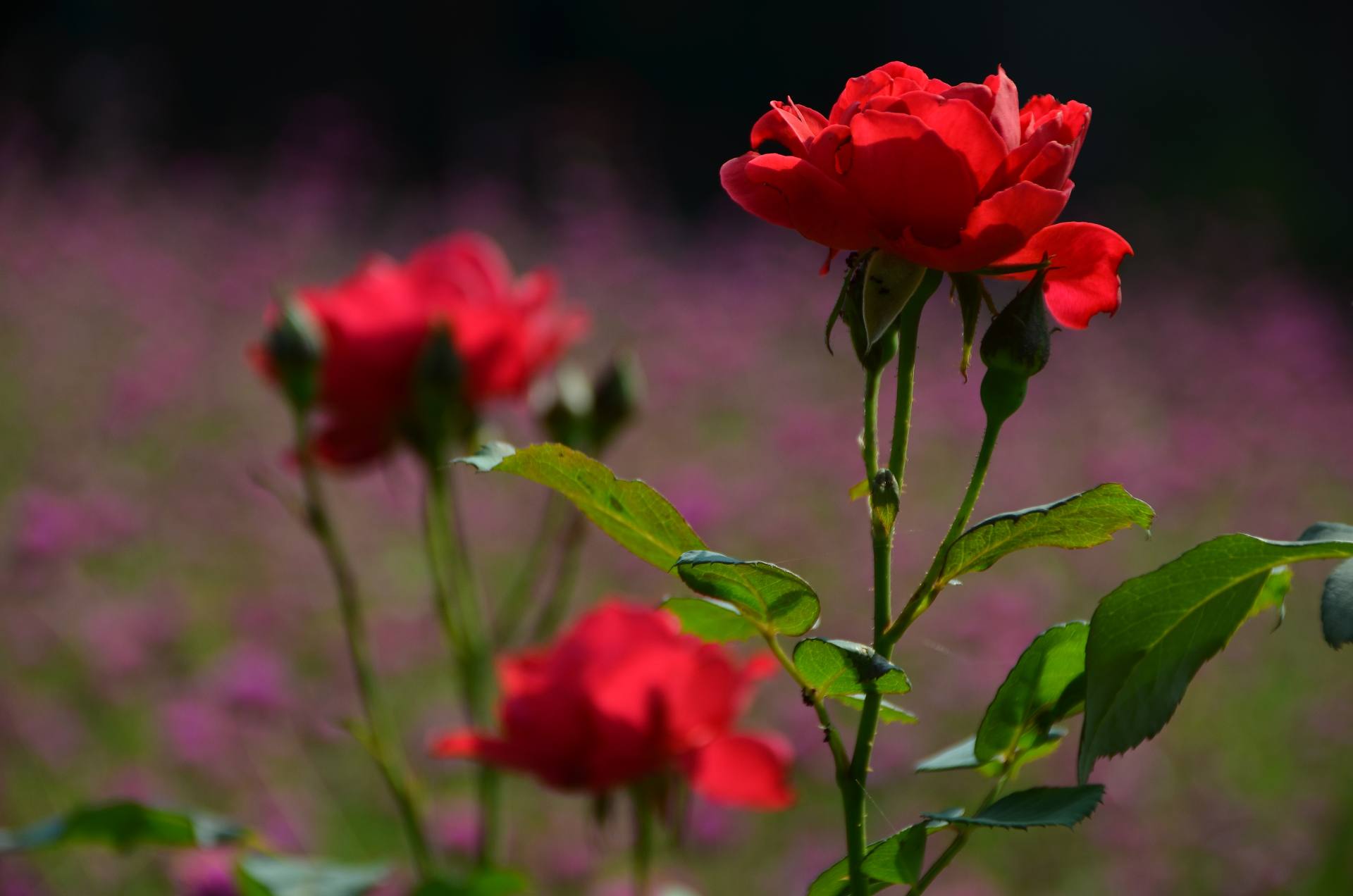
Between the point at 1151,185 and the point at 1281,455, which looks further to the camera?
the point at 1151,185

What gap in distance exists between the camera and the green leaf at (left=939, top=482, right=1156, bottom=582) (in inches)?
9.5

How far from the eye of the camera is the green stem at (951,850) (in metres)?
0.27

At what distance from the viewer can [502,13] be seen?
3930 mm

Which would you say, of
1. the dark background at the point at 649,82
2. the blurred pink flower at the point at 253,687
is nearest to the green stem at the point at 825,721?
the blurred pink flower at the point at 253,687

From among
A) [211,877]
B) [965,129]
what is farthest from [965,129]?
[211,877]

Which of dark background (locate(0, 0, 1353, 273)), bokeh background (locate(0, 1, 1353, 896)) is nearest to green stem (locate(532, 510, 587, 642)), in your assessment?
bokeh background (locate(0, 1, 1353, 896))

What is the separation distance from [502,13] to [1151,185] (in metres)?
2.10

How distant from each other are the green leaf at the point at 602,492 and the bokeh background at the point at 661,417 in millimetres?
218

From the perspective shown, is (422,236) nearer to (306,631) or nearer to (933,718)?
(306,631)

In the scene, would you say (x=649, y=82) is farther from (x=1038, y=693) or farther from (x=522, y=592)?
(x=1038, y=693)

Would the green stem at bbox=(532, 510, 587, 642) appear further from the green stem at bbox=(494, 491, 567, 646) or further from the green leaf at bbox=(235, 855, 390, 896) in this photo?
the green leaf at bbox=(235, 855, 390, 896)

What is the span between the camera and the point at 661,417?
1812 mm

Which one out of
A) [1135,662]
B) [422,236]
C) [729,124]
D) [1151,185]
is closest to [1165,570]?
[1135,662]

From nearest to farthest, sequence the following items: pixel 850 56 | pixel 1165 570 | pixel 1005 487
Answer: pixel 1165 570, pixel 1005 487, pixel 850 56
